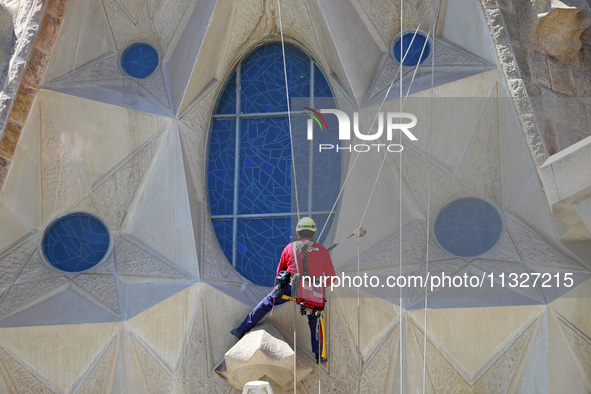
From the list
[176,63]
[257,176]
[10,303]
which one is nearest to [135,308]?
[10,303]

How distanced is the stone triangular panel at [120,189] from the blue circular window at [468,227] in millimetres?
2923

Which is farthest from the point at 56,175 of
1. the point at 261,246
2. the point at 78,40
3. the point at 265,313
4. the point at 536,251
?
the point at 536,251

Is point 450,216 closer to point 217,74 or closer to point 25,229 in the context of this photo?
point 217,74

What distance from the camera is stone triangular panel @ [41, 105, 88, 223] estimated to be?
37.8 feet

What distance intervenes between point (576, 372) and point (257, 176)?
372cm

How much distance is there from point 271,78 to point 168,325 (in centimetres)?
286

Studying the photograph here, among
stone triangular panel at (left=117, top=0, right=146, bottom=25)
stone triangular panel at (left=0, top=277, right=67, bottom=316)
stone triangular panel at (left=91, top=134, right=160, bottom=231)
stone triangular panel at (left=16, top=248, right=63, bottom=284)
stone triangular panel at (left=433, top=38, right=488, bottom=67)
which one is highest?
stone triangular panel at (left=117, top=0, right=146, bottom=25)

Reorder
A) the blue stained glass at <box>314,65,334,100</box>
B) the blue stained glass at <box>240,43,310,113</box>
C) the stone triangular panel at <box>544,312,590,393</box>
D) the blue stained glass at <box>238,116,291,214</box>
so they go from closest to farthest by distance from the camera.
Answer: the stone triangular panel at <box>544,312,590,393</box> → the blue stained glass at <box>238,116,291,214</box> → the blue stained glass at <box>314,65,334,100</box> → the blue stained glass at <box>240,43,310,113</box>

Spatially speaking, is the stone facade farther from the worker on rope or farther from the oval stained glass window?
the worker on rope

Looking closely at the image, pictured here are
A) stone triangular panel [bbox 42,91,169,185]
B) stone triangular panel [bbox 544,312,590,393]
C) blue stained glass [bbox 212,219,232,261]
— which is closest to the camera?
stone triangular panel [bbox 544,312,590,393]

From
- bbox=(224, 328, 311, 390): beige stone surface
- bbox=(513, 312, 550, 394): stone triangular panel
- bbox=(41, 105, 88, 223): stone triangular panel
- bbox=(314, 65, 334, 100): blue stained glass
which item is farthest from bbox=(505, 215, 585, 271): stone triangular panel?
bbox=(41, 105, 88, 223): stone triangular panel

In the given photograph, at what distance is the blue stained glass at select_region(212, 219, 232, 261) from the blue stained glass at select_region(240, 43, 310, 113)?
3.97 feet

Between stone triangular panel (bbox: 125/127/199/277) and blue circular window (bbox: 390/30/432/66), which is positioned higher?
blue circular window (bbox: 390/30/432/66)

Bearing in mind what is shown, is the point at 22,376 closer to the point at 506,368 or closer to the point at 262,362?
the point at 262,362
